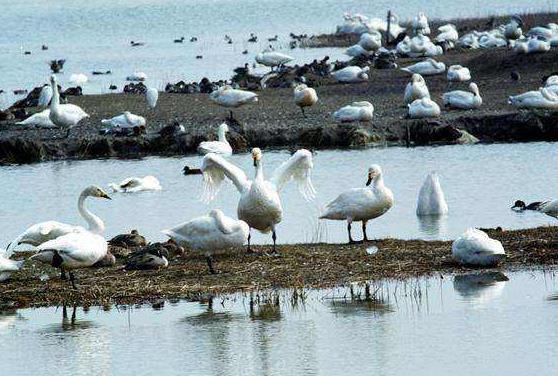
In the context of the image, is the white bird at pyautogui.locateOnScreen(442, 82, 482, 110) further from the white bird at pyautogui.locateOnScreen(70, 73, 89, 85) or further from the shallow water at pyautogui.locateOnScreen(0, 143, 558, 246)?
the white bird at pyautogui.locateOnScreen(70, 73, 89, 85)

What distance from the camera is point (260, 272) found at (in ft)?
45.7

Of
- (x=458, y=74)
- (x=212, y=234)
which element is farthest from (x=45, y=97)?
(x=212, y=234)

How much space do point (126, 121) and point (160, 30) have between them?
39422mm

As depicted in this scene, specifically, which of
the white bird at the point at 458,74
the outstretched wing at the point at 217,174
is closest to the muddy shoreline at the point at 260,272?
the outstretched wing at the point at 217,174

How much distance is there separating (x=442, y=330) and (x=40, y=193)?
12044 mm

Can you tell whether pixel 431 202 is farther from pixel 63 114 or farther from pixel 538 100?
pixel 63 114

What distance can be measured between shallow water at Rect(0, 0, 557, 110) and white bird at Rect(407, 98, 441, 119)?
40.0ft

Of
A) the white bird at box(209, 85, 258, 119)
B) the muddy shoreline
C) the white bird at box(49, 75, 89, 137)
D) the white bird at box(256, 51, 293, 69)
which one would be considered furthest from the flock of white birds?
the white bird at box(256, 51, 293, 69)

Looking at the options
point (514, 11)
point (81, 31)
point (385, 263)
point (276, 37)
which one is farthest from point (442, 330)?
point (81, 31)

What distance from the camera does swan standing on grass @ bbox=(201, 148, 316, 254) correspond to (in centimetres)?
1491

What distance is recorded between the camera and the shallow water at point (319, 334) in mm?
11031

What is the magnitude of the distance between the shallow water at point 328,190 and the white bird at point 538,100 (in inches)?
60.1

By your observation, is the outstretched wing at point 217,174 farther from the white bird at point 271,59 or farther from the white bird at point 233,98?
the white bird at point 271,59

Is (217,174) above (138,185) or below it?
below
